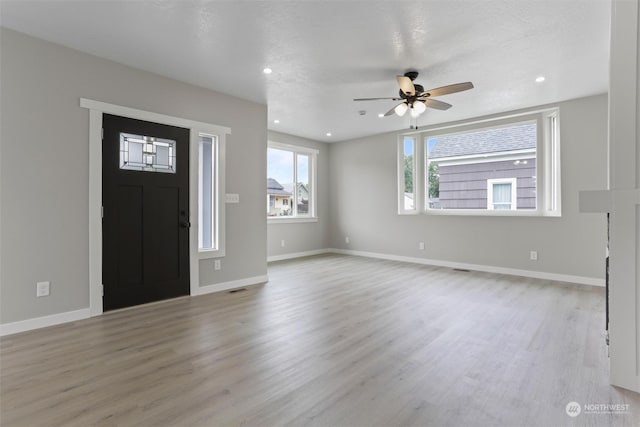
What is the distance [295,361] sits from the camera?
2.32 metres

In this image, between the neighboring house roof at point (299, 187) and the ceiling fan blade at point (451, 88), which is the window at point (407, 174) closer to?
the neighboring house roof at point (299, 187)

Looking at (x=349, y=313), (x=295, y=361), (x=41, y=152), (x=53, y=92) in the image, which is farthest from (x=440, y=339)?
(x=53, y=92)

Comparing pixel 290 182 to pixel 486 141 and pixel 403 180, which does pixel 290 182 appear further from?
pixel 486 141

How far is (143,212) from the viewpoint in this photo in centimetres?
369

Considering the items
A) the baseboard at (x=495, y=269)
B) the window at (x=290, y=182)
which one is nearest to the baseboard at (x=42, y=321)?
the window at (x=290, y=182)

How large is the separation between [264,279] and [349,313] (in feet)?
6.30

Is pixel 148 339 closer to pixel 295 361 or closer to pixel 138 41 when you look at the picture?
pixel 295 361

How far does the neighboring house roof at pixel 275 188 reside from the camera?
685cm

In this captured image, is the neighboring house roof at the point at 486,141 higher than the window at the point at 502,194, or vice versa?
the neighboring house roof at the point at 486,141

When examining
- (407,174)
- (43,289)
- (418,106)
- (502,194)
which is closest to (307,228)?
(407,174)

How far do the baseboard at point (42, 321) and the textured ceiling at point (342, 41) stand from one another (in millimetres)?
2661

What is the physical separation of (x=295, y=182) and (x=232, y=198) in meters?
2.91

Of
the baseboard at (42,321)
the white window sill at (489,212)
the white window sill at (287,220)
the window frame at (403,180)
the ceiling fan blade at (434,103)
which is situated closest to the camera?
the baseboard at (42,321)

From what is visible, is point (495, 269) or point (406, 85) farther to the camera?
point (495, 269)
